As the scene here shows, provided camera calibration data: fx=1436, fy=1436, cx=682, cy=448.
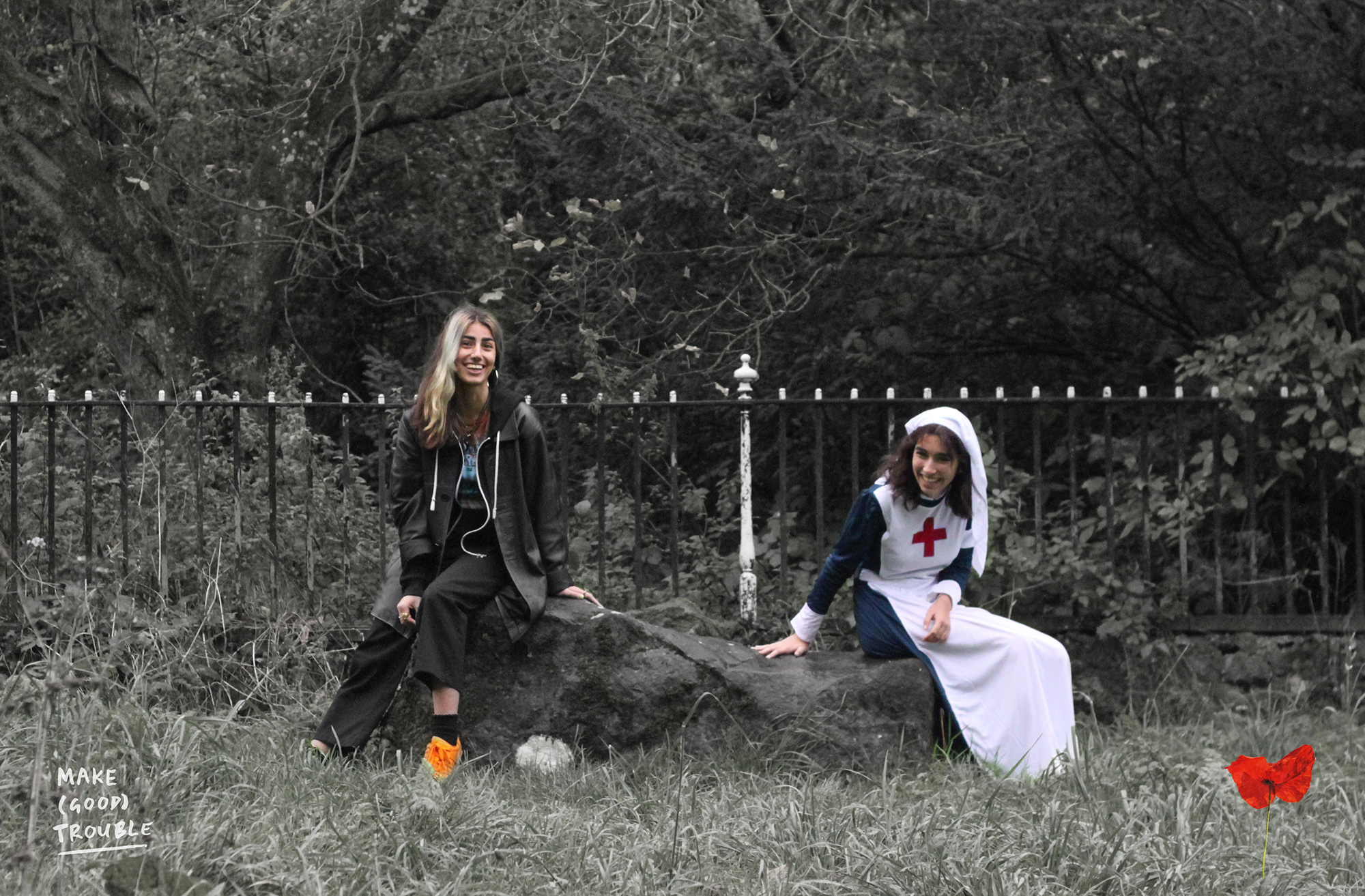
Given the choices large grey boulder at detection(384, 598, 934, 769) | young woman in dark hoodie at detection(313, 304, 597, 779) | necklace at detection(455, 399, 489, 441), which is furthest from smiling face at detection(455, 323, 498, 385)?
large grey boulder at detection(384, 598, 934, 769)

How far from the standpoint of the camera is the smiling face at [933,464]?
199 inches

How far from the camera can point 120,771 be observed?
401 cm

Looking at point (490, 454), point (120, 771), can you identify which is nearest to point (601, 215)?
point (490, 454)

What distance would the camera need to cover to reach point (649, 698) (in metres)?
5.07

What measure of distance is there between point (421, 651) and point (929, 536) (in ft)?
6.12

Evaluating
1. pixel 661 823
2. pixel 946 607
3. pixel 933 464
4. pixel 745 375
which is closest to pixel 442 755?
pixel 661 823

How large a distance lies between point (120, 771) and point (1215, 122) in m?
5.95

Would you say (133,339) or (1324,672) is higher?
(133,339)

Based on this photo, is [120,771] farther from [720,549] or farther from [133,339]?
[133,339]

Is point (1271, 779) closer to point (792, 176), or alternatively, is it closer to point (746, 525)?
point (746, 525)

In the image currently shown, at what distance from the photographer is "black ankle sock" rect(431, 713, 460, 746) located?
15.8 feet

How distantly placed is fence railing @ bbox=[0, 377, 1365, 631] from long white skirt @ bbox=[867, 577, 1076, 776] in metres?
1.37

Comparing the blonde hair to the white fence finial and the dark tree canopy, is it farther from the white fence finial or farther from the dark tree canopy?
the dark tree canopy

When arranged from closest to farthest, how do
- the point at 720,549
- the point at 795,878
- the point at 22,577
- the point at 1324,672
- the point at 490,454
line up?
1. the point at 795,878
2. the point at 490,454
3. the point at 22,577
4. the point at 1324,672
5. the point at 720,549
